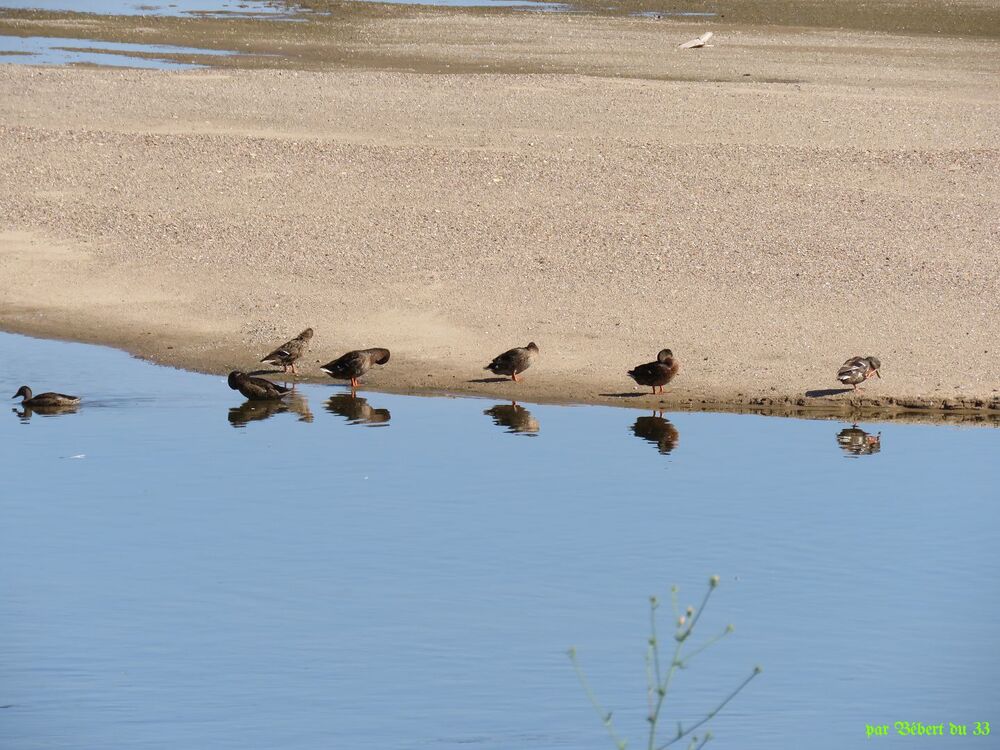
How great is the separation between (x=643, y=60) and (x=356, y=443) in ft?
93.4

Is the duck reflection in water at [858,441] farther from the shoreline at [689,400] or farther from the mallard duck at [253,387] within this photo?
the mallard duck at [253,387]

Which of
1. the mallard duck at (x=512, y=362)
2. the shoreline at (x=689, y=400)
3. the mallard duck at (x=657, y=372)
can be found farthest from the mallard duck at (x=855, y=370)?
the mallard duck at (x=512, y=362)

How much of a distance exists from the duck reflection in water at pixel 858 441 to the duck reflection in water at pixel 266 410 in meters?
5.13

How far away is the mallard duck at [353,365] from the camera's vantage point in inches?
752

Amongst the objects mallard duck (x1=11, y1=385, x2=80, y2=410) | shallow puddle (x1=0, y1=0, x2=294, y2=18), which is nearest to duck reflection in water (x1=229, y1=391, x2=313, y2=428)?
mallard duck (x1=11, y1=385, x2=80, y2=410)

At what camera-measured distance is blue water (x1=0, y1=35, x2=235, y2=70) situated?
4316 cm

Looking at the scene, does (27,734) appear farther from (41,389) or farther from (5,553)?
(41,389)

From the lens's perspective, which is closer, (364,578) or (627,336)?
(364,578)

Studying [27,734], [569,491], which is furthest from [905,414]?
[27,734]

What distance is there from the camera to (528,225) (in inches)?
1014

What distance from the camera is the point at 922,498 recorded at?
15344 millimetres

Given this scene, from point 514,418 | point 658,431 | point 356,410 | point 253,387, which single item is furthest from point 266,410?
point 658,431

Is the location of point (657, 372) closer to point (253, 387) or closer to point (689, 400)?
point (689, 400)

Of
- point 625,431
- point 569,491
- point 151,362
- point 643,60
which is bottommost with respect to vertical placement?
point 569,491
